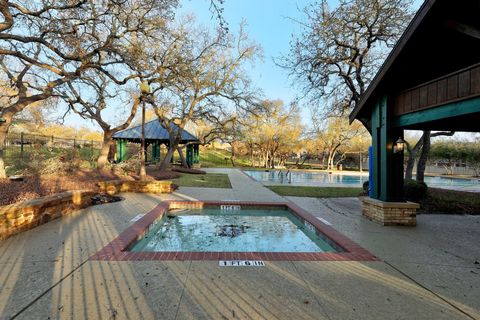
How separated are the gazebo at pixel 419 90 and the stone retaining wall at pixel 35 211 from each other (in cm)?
763

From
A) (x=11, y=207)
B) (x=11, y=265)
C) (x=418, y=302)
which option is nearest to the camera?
(x=418, y=302)

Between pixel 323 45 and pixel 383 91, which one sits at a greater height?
pixel 323 45

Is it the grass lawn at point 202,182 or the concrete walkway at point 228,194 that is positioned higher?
the grass lawn at point 202,182

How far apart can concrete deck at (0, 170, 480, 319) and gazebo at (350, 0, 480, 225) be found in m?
1.90

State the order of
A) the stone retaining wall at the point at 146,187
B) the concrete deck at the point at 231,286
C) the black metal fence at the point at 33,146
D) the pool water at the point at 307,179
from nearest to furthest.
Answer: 1. the concrete deck at the point at 231,286
2. the stone retaining wall at the point at 146,187
3. the black metal fence at the point at 33,146
4. the pool water at the point at 307,179

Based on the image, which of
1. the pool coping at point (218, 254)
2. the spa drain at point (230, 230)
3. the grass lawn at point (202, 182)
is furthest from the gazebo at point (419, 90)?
the grass lawn at point (202, 182)

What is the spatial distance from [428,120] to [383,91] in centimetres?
162

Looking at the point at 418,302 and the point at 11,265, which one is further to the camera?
the point at 11,265

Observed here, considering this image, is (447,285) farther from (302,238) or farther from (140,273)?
(140,273)

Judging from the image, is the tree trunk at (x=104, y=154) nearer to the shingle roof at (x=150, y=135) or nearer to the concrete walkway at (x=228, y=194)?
the concrete walkway at (x=228, y=194)

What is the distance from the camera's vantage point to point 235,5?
5250 millimetres

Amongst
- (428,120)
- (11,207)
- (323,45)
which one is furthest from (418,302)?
(323,45)

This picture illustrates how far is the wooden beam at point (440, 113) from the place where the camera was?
4.00 meters

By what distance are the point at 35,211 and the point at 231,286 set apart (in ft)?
15.4
